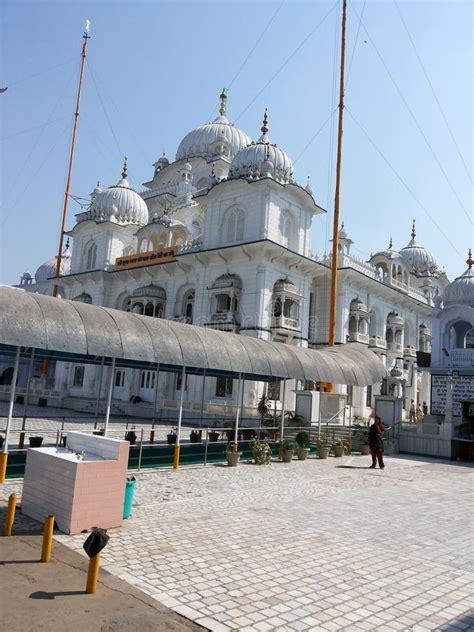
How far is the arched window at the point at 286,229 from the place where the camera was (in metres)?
31.2

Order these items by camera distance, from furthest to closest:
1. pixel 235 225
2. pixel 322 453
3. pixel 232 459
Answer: pixel 235 225, pixel 322 453, pixel 232 459

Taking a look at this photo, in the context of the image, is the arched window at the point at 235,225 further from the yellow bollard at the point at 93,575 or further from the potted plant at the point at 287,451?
the yellow bollard at the point at 93,575

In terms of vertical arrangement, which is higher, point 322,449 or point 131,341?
point 131,341

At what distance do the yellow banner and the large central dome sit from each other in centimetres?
1262

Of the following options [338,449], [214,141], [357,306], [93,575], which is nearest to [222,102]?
[214,141]

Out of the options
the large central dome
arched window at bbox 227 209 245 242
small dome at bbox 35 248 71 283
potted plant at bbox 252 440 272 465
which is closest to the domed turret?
small dome at bbox 35 248 71 283

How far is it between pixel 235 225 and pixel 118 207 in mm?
13147

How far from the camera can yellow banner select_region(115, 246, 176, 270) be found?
113 feet

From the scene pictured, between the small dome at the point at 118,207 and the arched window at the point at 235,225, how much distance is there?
11.6 m

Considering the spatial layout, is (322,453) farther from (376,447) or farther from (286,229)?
(286,229)

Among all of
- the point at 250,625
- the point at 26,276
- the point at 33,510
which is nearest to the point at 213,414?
the point at 33,510

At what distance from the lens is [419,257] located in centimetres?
5644

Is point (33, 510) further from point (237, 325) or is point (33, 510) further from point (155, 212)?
point (155, 212)

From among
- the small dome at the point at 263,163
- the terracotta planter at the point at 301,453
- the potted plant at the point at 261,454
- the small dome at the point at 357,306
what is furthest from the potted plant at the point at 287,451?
the small dome at the point at 357,306
